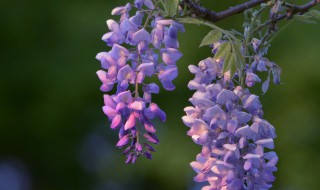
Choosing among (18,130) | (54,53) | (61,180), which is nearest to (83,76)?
(54,53)

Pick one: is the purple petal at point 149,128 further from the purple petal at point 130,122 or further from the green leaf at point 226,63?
the green leaf at point 226,63

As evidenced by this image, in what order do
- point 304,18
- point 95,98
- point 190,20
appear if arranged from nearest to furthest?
point 190,20 → point 304,18 → point 95,98

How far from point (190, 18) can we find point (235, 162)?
26 cm

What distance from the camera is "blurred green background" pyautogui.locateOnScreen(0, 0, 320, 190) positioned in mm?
6379

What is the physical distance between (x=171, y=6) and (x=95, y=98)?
5.85m

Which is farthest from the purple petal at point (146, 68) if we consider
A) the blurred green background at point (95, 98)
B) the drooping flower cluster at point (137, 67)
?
the blurred green background at point (95, 98)

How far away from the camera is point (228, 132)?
1326 mm

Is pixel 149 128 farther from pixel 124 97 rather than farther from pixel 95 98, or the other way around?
pixel 95 98

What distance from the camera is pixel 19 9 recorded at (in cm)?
732

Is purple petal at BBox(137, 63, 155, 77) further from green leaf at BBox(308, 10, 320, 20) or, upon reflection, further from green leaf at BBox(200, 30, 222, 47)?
green leaf at BBox(308, 10, 320, 20)

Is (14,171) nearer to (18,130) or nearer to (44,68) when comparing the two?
(18,130)

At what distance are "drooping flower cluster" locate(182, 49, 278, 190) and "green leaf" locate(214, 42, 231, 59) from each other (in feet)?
0.08

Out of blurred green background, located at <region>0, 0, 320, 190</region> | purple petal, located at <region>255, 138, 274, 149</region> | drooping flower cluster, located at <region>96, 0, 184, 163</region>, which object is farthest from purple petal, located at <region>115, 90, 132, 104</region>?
blurred green background, located at <region>0, 0, 320, 190</region>

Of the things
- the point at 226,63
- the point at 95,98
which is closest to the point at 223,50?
the point at 226,63
